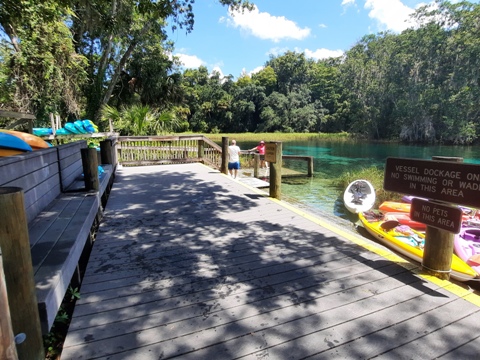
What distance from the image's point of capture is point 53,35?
11438 millimetres

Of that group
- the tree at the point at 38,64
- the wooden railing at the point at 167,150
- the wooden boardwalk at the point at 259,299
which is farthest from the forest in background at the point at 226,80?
the wooden boardwalk at the point at 259,299

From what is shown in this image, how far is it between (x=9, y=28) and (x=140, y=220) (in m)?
11.3

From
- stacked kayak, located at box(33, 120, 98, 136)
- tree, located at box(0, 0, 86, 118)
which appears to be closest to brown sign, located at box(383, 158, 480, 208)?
Result: stacked kayak, located at box(33, 120, 98, 136)

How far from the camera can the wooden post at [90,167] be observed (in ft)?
13.0

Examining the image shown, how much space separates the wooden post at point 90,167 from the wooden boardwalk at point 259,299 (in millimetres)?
650

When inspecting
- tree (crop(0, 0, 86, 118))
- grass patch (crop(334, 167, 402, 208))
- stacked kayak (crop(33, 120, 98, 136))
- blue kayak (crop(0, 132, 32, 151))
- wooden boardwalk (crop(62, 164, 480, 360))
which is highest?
tree (crop(0, 0, 86, 118))

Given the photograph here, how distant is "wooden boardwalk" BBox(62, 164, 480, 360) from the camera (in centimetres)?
192

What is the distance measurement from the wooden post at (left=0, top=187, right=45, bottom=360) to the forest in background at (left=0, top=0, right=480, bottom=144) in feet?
19.8

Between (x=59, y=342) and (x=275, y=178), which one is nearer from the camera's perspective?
(x=59, y=342)

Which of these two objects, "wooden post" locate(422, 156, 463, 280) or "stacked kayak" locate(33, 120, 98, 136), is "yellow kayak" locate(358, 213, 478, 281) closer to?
"wooden post" locate(422, 156, 463, 280)

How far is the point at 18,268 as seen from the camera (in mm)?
1340

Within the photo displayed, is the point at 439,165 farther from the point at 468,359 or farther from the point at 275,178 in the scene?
the point at 275,178

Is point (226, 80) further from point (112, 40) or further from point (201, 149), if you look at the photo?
point (201, 149)

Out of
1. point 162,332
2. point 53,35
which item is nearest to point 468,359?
point 162,332
